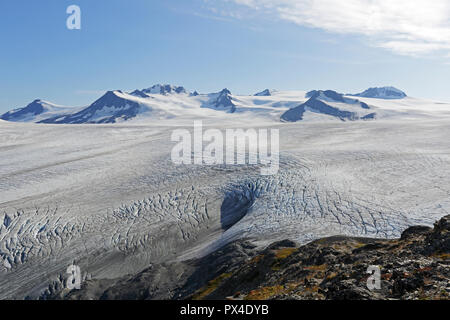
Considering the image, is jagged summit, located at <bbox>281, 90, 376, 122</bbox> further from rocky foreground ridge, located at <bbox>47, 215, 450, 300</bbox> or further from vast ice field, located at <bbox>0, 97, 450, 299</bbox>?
rocky foreground ridge, located at <bbox>47, 215, 450, 300</bbox>

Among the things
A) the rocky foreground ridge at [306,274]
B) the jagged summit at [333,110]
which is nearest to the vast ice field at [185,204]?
the rocky foreground ridge at [306,274]

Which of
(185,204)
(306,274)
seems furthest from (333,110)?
(306,274)

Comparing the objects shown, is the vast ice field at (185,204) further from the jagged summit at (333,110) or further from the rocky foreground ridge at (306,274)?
the jagged summit at (333,110)

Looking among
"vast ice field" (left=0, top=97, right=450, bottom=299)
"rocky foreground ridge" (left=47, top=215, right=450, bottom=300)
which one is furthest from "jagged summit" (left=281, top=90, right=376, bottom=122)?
"rocky foreground ridge" (left=47, top=215, right=450, bottom=300)

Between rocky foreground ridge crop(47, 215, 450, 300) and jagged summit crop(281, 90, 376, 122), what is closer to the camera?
rocky foreground ridge crop(47, 215, 450, 300)

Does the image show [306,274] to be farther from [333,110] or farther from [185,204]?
[333,110]

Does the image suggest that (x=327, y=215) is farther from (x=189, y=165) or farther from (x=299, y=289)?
(x=189, y=165)
